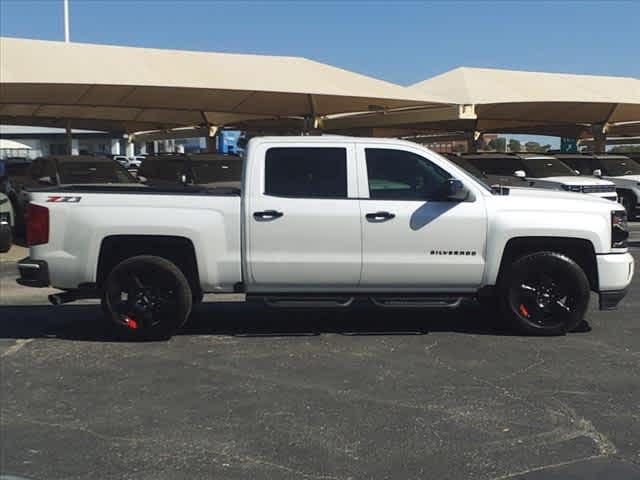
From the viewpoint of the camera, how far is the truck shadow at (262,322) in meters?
7.02

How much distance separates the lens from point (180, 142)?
102062 millimetres

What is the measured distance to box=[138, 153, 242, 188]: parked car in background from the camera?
1512 cm

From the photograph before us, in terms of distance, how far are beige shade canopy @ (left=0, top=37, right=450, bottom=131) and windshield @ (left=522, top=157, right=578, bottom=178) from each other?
3.00 m

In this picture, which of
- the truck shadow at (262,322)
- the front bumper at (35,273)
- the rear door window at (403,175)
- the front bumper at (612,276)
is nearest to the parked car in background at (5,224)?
the truck shadow at (262,322)

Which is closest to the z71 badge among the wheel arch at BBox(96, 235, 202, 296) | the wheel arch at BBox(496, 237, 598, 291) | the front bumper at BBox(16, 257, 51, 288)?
the wheel arch at BBox(96, 235, 202, 296)

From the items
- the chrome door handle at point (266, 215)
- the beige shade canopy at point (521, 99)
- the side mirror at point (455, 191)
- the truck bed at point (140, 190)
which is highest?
the beige shade canopy at point (521, 99)

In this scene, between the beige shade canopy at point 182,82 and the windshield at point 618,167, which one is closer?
the beige shade canopy at point 182,82

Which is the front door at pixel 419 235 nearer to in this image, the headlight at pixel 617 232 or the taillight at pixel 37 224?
the headlight at pixel 617 232

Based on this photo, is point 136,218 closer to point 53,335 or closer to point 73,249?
point 73,249

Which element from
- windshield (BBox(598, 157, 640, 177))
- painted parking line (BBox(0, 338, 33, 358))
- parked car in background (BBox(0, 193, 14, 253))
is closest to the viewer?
painted parking line (BBox(0, 338, 33, 358))

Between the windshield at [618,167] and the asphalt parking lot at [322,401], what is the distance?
13699 millimetres

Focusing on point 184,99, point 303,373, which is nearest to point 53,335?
point 303,373

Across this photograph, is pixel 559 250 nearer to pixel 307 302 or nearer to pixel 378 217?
pixel 378 217

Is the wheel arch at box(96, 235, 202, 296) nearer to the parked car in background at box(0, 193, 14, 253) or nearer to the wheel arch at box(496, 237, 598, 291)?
the wheel arch at box(496, 237, 598, 291)
